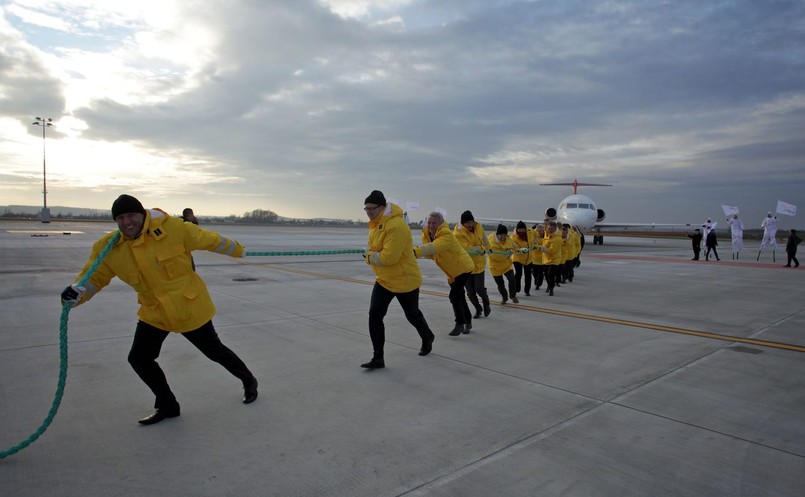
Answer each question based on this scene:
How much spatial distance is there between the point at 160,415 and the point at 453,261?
4.12 m

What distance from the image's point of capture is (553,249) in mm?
10523

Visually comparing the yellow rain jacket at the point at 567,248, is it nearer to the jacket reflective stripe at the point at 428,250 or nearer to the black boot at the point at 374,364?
the jacket reflective stripe at the point at 428,250

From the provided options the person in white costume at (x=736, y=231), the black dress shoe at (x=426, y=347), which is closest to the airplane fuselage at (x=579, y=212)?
the person in white costume at (x=736, y=231)

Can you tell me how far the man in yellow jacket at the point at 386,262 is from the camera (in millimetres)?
4961

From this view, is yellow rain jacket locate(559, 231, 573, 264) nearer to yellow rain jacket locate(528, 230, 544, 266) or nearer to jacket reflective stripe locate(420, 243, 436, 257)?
yellow rain jacket locate(528, 230, 544, 266)

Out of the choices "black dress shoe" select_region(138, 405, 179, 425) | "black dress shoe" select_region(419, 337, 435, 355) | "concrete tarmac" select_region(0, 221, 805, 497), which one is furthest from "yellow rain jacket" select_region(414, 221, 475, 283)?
"black dress shoe" select_region(138, 405, 179, 425)

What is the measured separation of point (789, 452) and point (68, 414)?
17.8 feet

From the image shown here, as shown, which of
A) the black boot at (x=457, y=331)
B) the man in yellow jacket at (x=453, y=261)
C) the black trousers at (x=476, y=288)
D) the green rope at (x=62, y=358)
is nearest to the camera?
the green rope at (x=62, y=358)

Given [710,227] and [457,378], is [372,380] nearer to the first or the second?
[457,378]

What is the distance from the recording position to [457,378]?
15.7 ft

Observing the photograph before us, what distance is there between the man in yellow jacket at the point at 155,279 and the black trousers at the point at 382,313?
1.77 meters

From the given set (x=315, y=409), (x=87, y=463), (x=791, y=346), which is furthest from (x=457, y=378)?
(x=791, y=346)

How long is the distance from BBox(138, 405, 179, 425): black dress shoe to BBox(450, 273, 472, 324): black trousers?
3.86 meters

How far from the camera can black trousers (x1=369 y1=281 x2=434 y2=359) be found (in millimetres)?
5070
